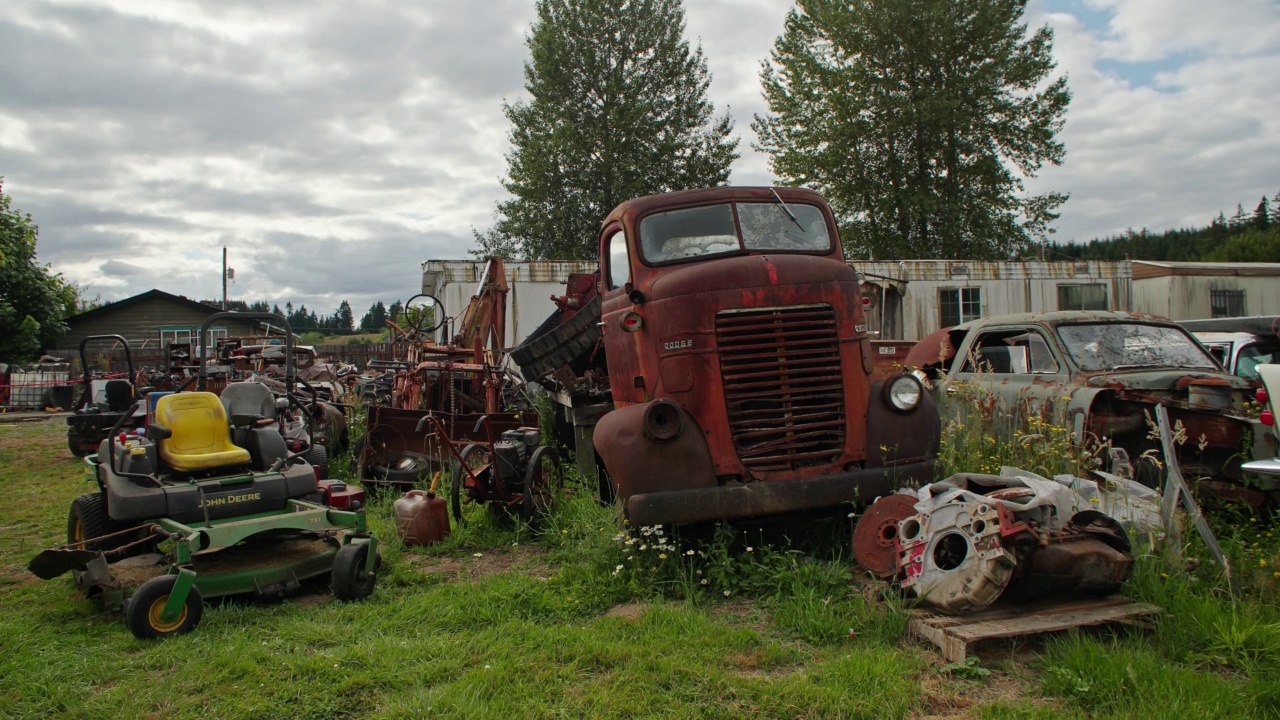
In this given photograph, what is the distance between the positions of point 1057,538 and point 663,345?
252 cm

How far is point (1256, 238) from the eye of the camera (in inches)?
2328

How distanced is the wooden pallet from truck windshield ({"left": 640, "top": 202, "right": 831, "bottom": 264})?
2.97 meters

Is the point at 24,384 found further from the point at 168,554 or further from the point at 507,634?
the point at 507,634

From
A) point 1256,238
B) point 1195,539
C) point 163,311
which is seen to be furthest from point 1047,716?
point 1256,238

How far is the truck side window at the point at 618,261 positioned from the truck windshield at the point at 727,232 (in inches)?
9.7

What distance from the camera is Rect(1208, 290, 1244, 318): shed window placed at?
75.6 ft

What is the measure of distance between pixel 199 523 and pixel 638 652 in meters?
3.17

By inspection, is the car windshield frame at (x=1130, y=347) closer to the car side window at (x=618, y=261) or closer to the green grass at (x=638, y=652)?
the green grass at (x=638, y=652)

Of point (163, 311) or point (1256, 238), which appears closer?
point (163, 311)

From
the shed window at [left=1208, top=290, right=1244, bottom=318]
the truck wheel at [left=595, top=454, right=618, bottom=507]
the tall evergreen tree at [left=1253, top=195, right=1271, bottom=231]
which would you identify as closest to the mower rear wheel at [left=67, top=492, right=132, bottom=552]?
the truck wheel at [left=595, top=454, right=618, bottom=507]

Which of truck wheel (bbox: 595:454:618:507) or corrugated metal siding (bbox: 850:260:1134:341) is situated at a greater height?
corrugated metal siding (bbox: 850:260:1134:341)

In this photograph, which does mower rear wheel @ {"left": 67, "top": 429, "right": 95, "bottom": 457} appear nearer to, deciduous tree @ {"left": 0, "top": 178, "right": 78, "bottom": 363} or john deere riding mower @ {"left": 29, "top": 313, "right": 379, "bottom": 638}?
john deere riding mower @ {"left": 29, "top": 313, "right": 379, "bottom": 638}

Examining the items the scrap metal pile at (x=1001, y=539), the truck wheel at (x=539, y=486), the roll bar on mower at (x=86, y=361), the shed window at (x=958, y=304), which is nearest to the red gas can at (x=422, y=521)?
the truck wheel at (x=539, y=486)

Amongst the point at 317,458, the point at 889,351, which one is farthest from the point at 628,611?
the point at 889,351
